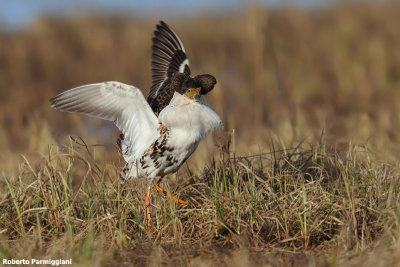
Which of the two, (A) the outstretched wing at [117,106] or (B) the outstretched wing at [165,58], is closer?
(A) the outstretched wing at [117,106]

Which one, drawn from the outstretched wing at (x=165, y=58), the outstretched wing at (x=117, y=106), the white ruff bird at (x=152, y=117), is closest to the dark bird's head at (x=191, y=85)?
the white ruff bird at (x=152, y=117)

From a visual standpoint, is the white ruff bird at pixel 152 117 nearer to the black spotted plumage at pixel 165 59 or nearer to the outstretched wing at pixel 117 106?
the outstretched wing at pixel 117 106

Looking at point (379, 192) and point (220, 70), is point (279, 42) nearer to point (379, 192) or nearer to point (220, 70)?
point (220, 70)

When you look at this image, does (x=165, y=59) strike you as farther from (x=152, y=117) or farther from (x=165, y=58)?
(x=152, y=117)

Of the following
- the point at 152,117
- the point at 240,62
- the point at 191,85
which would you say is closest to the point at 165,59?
the point at 152,117

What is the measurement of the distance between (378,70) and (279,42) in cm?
225

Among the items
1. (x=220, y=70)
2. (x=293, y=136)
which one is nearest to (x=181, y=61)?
(x=293, y=136)

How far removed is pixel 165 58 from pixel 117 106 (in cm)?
114

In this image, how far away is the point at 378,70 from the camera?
10.8m

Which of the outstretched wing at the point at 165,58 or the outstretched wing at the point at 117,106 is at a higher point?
the outstretched wing at the point at 165,58

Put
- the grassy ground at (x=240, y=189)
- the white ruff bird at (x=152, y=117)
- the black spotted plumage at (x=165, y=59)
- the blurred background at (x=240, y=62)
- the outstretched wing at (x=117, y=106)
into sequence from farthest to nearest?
the blurred background at (x=240, y=62) < the black spotted plumage at (x=165, y=59) < the outstretched wing at (x=117, y=106) < the white ruff bird at (x=152, y=117) < the grassy ground at (x=240, y=189)

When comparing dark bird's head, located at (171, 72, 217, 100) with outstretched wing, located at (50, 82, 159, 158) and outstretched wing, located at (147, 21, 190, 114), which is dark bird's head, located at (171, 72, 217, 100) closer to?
outstretched wing, located at (50, 82, 159, 158)

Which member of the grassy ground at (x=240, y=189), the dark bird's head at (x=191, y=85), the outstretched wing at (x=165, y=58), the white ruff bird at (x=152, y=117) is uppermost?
the outstretched wing at (x=165, y=58)

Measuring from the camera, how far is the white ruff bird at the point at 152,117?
4.33 meters
